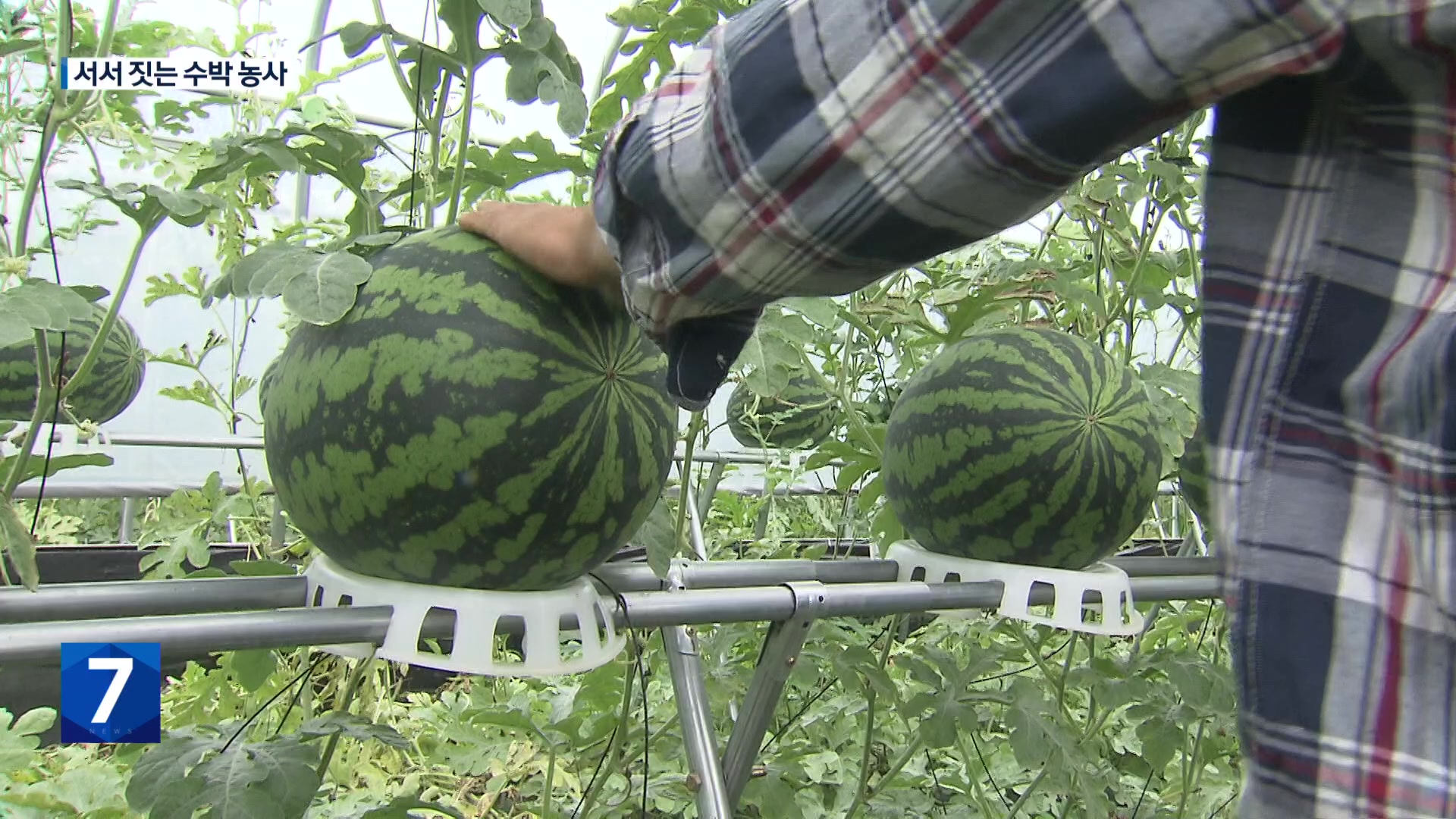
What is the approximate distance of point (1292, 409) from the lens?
0.49 m

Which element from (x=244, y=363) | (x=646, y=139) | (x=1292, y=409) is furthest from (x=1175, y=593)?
(x=244, y=363)

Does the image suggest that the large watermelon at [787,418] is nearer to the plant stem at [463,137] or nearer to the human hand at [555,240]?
the plant stem at [463,137]

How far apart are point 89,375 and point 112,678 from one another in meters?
1.56

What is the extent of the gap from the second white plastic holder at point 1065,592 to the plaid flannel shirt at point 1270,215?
2.18 ft

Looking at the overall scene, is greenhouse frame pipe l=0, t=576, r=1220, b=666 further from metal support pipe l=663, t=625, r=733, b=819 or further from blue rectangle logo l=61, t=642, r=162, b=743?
metal support pipe l=663, t=625, r=733, b=819

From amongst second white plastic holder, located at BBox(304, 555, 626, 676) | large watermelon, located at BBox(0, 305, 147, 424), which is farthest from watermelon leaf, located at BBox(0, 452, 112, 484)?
large watermelon, located at BBox(0, 305, 147, 424)

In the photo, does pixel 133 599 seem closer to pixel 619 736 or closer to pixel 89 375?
pixel 619 736

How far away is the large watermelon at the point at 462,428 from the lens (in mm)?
814

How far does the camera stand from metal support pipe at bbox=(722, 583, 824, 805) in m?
0.93

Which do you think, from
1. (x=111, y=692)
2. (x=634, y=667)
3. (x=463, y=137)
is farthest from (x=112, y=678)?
(x=634, y=667)

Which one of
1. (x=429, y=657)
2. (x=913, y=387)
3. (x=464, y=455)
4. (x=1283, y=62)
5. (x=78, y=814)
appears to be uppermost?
(x=1283, y=62)

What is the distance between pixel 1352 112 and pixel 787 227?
277 mm

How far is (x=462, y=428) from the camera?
2.66 feet

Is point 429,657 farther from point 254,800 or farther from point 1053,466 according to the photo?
point 1053,466
